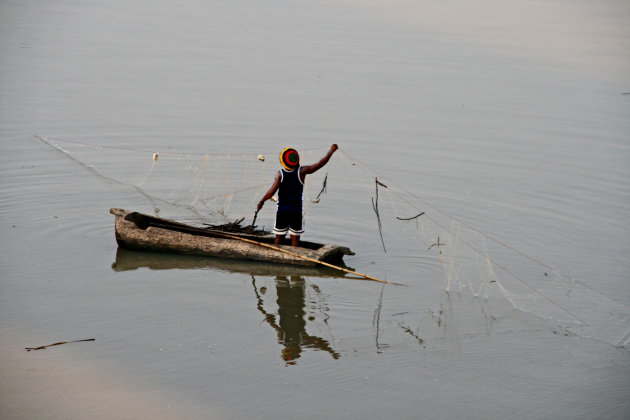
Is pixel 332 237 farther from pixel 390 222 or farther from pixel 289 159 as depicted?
pixel 289 159

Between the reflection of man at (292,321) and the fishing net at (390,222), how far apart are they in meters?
1.17

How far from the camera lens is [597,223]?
11.4 m

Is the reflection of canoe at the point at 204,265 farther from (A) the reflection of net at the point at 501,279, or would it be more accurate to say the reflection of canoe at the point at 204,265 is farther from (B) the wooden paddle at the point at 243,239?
(A) the reflection of net at the point at 501,279

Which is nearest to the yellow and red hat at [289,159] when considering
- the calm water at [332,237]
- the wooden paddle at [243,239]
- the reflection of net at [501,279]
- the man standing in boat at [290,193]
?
the man standing in boat at [290,193]

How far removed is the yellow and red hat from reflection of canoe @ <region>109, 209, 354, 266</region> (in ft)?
3.21

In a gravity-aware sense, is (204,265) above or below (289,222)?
below

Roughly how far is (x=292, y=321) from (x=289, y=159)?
200cm

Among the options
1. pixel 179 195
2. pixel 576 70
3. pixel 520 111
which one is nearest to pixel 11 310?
pixel 179 195

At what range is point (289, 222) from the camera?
9.48m

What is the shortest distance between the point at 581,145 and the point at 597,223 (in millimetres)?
4413

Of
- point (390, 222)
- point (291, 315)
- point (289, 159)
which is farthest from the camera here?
point (390, 222)

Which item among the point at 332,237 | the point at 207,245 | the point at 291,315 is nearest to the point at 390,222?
the point at 332,237

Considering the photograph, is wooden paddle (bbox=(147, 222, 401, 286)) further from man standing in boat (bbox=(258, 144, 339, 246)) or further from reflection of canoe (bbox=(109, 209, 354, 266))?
man standing in boat (bbox=(258, 144, 339, 246))

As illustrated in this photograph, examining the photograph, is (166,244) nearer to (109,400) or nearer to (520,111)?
(109,400)
